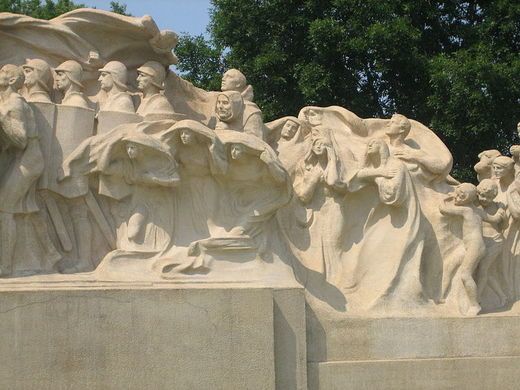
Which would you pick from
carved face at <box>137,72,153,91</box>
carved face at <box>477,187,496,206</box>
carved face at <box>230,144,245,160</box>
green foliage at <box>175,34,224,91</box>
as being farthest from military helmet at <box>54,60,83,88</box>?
green foliage at <box>175,34,224,91</box>

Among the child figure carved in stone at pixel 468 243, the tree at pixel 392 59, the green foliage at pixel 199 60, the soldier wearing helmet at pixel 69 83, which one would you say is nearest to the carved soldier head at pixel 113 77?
the soldier wearing helmet at pixel 69 83

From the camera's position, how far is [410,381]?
11.9m

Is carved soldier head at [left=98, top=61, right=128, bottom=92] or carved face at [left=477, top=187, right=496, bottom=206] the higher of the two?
carved soldier head at [left=98, top=61, right=128, bottom=92]

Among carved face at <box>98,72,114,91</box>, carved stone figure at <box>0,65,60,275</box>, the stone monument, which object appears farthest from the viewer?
carved face at <box>98,72,114,91</box>

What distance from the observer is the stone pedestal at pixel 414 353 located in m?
11.7

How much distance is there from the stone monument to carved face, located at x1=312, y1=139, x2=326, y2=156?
15 millimetres

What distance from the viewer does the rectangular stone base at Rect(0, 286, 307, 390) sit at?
10.7 meters

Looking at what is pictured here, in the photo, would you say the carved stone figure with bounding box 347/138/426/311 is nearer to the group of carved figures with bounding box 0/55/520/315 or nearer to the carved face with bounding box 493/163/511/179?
the group of carved figures with bounding box 0/55/520/315

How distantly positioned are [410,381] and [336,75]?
7.51 metres

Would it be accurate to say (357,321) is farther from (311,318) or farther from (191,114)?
(191,114)

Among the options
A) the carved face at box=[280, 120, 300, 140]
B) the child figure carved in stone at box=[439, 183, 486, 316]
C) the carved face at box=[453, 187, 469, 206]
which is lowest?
the child figure carved in stone at box=[439, 183, 486, 316]

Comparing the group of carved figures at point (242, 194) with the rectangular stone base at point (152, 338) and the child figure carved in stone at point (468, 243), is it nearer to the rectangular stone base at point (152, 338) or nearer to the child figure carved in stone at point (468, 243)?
the child figure carved in stone at point (468, 243)

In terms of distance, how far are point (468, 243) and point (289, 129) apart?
222cm

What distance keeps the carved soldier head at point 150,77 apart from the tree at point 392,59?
569cm
